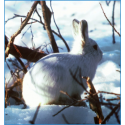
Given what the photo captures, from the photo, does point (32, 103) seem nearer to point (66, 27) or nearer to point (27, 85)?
point (27, 85)

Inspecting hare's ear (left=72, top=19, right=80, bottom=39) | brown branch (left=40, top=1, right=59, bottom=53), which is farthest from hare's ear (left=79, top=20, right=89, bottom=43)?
brown branch (left=40, top=1, right=59, bottom=53)

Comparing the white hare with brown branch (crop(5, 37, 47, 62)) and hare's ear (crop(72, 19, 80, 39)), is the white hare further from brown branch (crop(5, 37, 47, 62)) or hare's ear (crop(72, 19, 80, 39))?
brown branch (crop(5, 37, 47, 62))

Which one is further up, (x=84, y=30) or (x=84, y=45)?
(x=84, y=30)

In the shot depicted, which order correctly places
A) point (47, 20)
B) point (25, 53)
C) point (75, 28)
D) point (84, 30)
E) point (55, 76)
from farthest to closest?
point (47, 20) → point (25, 53) → point (75, 28) → point (84, 30) → point (55, 76)

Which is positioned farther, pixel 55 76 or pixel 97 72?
pixel 97 72

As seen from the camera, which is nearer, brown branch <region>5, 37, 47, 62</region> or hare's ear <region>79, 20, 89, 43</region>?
hare's ear <region>79, 20, 89, 43</region>

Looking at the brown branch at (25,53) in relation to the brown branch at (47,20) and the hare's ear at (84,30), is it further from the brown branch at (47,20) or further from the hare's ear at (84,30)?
the hare's ear at (84,30)

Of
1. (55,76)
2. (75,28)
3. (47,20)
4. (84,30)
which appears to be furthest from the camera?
(47,20)

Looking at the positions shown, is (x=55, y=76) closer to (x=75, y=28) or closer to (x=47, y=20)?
(x=75, y=28)

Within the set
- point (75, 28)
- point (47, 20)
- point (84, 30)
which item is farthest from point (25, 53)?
point (84, 30)
